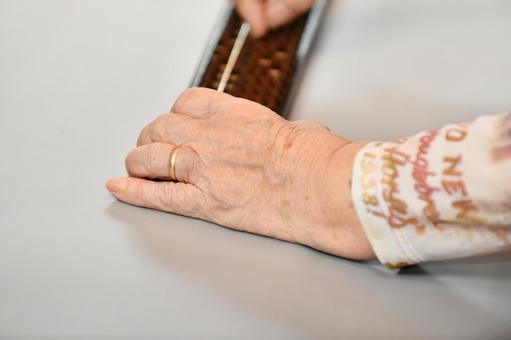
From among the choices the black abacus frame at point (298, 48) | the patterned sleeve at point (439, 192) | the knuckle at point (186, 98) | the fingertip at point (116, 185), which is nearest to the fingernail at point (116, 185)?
the fingertip at point (116, 185)

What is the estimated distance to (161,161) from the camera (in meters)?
0.86

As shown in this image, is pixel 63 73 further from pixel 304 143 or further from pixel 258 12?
pixel 304 143

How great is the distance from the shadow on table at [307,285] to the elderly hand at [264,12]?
42 cm

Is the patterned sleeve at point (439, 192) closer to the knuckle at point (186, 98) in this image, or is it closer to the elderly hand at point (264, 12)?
the knuckle at point (186, 98)

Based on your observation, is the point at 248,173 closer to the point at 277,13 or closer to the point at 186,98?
the point at 186,98

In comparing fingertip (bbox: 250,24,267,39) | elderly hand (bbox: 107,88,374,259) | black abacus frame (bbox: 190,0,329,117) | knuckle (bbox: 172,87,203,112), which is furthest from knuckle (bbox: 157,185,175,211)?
fingertip (bbox: 250,24,267,39)

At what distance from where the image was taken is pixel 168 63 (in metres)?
1.11

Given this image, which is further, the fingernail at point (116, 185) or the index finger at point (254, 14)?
the index finger at point (254, 14)

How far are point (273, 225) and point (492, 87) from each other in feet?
1.69

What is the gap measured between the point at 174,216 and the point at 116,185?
10 centimetres

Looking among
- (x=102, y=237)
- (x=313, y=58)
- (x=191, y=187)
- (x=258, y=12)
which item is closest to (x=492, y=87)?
(x=313, y=58)

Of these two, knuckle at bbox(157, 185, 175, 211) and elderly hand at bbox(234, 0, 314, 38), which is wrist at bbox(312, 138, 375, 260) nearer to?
knuckle at bbox(157, 185, 175, 211)

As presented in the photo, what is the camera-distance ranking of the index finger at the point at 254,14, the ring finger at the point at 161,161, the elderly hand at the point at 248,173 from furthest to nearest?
1. the index finger at the point at 254,14
2. the ring finger at the point at 161,161
3. the elderly hand at the point at 248,173

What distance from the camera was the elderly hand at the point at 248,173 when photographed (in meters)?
0.75
